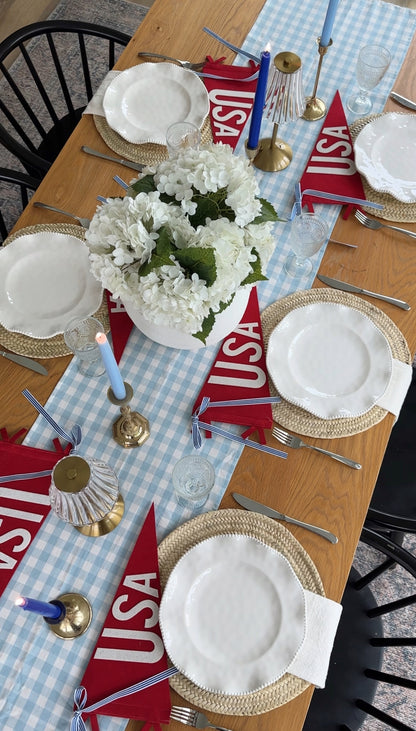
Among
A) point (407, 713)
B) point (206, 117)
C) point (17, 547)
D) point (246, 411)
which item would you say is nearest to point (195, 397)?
point (246, 411)

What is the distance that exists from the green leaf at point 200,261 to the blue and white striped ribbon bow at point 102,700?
669 millimetres

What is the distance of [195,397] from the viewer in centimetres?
138

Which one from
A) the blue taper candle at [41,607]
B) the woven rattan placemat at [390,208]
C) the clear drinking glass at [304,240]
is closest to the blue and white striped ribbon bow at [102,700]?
the blue taper candle at [41,607]

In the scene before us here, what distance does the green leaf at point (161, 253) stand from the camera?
3.46 ft

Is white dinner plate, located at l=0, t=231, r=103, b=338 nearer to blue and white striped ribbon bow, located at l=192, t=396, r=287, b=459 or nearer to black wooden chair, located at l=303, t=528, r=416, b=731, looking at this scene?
blue and white striped ribbon bow, located at l=192, t=396, r=287, b=459

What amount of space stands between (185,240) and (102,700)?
2.57 feet

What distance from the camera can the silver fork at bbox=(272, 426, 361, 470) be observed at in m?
1.31

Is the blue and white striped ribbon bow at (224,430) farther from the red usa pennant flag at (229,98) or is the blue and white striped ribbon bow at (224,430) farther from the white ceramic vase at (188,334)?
the red usa pennant flag at (229,98)

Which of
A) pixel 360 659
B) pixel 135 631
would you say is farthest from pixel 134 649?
pixel 360 659

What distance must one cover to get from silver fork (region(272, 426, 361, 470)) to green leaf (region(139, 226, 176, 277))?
0.46 meters

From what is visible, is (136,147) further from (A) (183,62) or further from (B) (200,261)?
(B) (200,261)

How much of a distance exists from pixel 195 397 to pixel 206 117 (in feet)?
2.50

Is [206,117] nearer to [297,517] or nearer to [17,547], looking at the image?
[297,517]

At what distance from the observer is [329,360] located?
1.38 m
